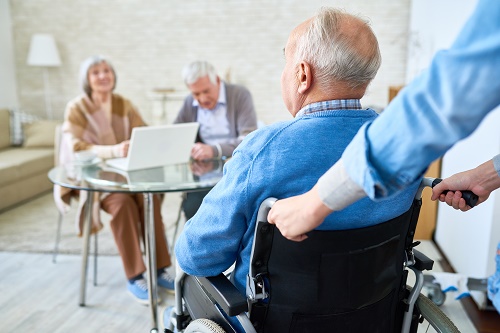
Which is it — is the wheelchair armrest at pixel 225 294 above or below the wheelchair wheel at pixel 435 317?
above

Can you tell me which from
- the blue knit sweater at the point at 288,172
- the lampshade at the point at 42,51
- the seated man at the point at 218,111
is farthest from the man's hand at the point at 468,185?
the lampshade at the point at 42,51

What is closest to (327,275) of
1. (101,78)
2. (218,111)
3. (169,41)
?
(218,111)

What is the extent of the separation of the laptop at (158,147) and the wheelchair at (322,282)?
106 cm

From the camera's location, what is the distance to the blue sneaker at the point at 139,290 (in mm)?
2286

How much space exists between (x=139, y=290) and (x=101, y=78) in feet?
3.93

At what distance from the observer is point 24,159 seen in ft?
13.4

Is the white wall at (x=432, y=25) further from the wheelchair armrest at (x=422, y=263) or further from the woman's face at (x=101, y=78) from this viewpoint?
the woman's face at (x=101, y=78)

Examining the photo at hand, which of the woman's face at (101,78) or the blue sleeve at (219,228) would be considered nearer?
the blue sleeve at (219,228)

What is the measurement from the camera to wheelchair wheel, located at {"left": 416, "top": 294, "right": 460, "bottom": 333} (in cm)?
106

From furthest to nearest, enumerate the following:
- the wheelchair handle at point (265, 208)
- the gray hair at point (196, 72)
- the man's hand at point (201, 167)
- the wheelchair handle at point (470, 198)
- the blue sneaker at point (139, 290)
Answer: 1. the gray hair at point (196, 72)
2. the blue sneaker at point (139, 290)
3. the man's hand at point (201, 167)
4. the wheelchair handle at point (470, 198)
5. the wheelchair handle at point (265, 208)

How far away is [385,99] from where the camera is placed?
16.7 feet

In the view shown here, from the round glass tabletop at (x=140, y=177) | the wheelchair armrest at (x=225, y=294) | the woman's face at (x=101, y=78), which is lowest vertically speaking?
the round glass tabletop at (x=140, y=177)

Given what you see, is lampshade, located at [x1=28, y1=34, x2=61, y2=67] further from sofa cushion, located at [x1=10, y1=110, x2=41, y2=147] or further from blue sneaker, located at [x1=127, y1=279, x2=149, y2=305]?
blue sneaker, located at [x1=127, y1=279, x2=149, y2=305]

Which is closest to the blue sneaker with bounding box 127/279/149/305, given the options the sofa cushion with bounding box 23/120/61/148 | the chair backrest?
the chair backrest
